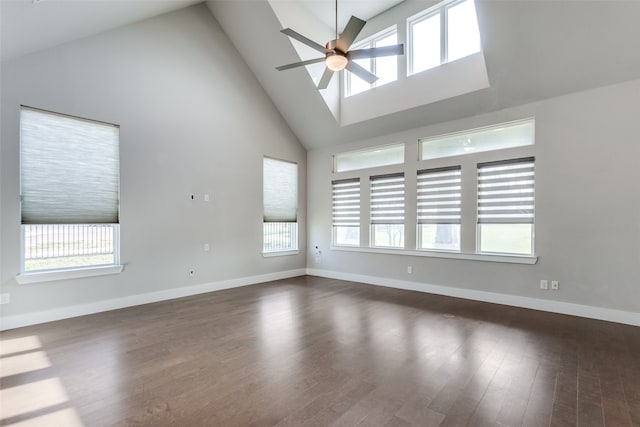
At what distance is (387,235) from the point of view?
6055mm

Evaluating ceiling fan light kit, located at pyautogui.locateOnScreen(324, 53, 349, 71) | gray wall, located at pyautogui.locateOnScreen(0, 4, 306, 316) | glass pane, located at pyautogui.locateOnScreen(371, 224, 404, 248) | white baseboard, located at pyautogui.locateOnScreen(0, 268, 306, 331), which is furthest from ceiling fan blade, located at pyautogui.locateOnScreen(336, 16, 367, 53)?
white baseboard, located at pyautogui.locateOnScreen(0, 268, 306, 331)

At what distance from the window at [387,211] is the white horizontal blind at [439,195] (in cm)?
42

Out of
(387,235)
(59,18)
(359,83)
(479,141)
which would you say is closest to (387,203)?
(387,235)

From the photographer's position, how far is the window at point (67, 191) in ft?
12.2

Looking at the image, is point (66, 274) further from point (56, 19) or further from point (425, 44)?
point (425, 44)

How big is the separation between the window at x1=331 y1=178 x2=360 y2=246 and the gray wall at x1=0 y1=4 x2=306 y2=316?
1.62m

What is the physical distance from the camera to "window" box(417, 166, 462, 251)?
5148mm

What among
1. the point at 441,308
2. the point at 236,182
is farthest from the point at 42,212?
the point at 441,308

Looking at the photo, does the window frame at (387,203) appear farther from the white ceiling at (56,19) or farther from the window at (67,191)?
the white ceiling at (56,19)

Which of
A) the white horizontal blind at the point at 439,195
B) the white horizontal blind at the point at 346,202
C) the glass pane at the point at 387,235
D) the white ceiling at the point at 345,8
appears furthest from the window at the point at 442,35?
the glass pane at the point at 387,235

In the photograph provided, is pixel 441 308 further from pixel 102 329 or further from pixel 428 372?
pixel 102 329

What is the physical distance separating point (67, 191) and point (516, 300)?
6.47 m

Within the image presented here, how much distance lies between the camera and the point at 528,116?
4.44 metres

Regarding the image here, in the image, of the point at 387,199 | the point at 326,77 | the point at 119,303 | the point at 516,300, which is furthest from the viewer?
the point at 387,199
